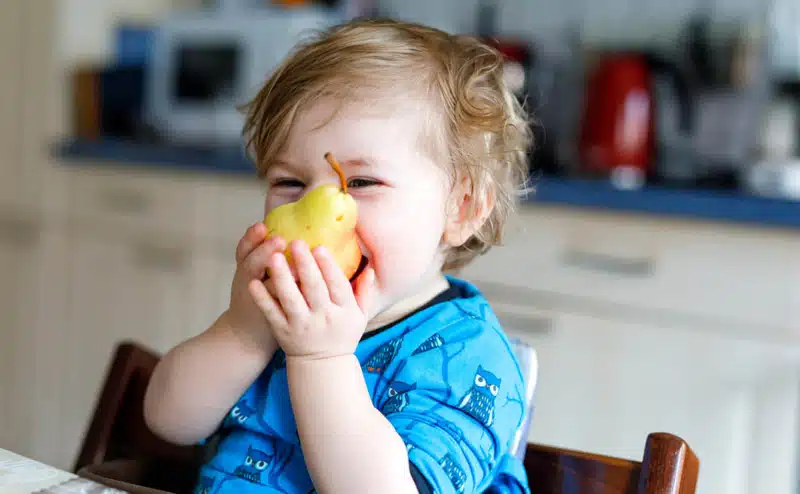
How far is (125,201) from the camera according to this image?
8.08ft

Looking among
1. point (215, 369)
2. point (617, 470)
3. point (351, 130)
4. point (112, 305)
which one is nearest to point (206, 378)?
point (215, 369)

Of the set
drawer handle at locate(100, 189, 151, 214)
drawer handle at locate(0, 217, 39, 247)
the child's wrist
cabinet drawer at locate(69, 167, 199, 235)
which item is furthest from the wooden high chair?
drawer handle at locate(0, 217, 39, 247)

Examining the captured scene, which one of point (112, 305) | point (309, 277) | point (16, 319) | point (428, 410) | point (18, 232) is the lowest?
point (16, 319)

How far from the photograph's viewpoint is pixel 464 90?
2.83ft

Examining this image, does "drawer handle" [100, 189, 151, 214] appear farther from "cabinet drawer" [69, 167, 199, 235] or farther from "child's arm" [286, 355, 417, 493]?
"child's arm" [286, 355, 417, 493]

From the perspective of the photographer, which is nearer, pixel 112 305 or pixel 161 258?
pixel 161 258

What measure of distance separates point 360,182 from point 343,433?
206 mm

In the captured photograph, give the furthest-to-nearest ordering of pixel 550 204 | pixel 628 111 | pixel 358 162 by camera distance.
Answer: pixel 628 111 → pixel 550 204 → pixel 358 162

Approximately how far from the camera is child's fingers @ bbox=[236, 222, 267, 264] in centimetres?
72

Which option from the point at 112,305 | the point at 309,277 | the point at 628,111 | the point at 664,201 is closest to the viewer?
the point at 309,277

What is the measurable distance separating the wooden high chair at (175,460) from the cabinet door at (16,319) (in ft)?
6.18

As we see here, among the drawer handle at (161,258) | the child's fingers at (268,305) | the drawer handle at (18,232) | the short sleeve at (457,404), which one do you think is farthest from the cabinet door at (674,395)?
the drawer handle at (18,232)

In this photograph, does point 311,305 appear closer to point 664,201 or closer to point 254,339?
point 254,339

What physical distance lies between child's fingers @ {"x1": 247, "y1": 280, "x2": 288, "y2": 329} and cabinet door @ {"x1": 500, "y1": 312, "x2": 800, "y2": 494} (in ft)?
3.93
